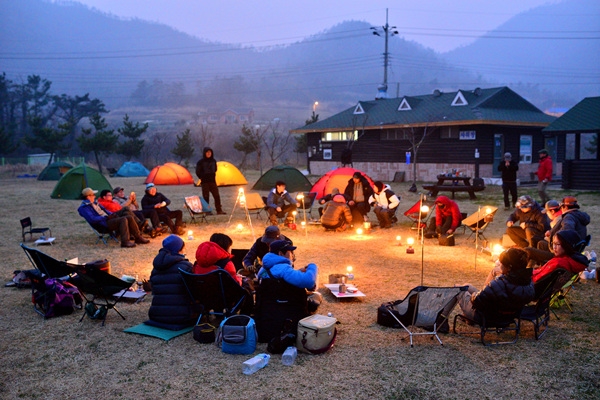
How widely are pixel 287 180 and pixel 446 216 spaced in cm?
1176

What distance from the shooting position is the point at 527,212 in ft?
28.5

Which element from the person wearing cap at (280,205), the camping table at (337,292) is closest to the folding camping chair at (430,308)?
the camping table at (337,292)

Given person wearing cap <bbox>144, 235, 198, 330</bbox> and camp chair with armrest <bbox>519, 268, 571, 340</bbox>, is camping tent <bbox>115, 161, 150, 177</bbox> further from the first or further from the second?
camp chair with armrest <bbox>519, 268, 571, 340</bbox>

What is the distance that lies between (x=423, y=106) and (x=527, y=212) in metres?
21.6

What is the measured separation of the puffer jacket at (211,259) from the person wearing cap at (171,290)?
0.12 meters

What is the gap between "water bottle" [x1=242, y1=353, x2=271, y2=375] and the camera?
4.69 metres

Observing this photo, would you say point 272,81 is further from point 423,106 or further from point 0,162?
point 423,106

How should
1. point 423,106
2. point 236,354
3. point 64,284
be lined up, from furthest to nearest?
point 423,106, point 64,284, point 236,354

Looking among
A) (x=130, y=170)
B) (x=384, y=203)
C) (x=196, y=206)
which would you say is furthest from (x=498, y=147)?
(x=130, y=170)

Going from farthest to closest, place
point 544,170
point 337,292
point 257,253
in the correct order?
point 544,170
point 257,253
point 337,292

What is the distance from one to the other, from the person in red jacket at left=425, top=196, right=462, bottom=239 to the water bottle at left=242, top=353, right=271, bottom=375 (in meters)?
6.83

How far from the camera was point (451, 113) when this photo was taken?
2644cm

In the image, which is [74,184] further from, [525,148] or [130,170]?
[525,148]

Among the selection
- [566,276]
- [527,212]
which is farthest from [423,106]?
[566,276]
